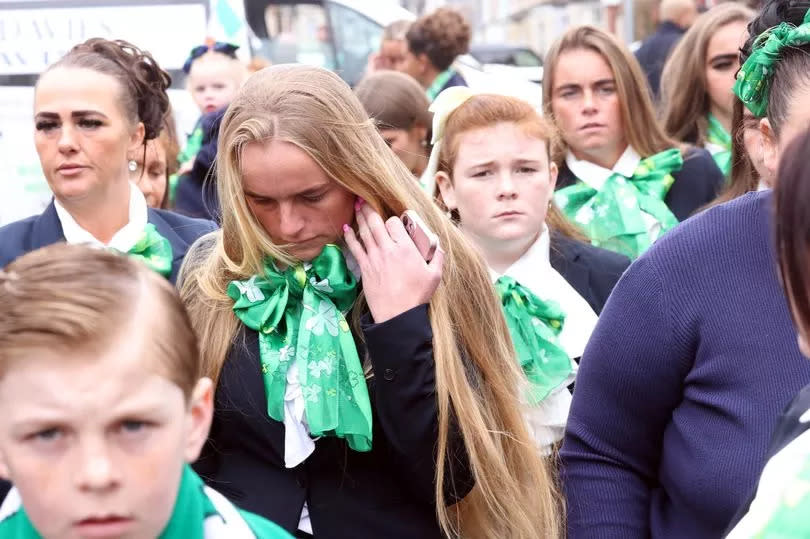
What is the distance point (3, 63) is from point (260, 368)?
22.2 feet

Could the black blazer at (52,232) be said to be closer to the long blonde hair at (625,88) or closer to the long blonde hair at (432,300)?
the long blonde hair at (432,300)

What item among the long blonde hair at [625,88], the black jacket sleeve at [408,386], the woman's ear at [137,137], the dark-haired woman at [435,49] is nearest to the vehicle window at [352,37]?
the dark-haired woman at [435,49]

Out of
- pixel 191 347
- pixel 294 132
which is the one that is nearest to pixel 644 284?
pixel 294 132

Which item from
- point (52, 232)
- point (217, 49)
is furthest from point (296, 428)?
point (217, 49)

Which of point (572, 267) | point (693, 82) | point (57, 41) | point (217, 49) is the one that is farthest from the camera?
point (57, 41)

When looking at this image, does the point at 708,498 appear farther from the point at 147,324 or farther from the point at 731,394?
the point at 147,324

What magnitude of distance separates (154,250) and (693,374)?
2.01m

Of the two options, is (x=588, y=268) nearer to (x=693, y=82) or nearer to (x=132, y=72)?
(x=132, y=72)

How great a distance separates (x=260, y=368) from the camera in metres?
2.94

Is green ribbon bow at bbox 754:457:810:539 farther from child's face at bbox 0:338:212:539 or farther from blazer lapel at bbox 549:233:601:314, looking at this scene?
blazer lapel at bbox 549:233:601:314

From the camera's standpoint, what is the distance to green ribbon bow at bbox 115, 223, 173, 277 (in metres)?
3.94

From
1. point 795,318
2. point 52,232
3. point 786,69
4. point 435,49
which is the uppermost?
point 786,69

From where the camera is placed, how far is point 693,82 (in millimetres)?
6566

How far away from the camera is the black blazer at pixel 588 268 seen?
14.0 feet
